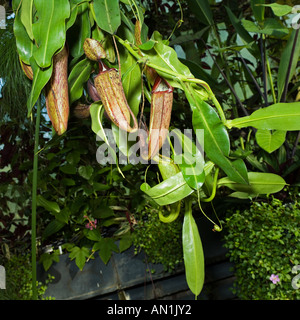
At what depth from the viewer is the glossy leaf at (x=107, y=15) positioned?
471 millimetres

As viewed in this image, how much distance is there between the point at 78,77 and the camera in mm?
524

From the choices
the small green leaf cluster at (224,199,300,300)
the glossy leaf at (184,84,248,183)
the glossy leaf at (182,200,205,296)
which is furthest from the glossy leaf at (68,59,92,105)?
the small green leaf cluster at (224,199,300,300)

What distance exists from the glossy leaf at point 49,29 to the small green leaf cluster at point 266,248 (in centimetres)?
78

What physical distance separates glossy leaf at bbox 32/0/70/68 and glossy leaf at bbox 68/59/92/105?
63 mm

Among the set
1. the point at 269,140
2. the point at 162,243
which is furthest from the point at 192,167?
the point at 162,243

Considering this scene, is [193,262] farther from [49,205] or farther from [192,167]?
[49,205]

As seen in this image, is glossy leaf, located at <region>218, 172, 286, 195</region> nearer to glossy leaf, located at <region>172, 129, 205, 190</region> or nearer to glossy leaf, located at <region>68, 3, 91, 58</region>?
glossy leaf, located at <region>172, 129, 205, 190</region>

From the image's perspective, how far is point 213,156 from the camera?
504 mm

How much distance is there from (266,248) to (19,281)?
90 cm

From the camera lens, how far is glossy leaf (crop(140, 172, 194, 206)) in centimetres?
53

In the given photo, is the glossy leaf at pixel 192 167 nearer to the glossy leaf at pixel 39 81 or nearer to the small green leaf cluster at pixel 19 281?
the glossy leaf at pixel 39 81

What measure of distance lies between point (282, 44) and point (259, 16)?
1.95ft

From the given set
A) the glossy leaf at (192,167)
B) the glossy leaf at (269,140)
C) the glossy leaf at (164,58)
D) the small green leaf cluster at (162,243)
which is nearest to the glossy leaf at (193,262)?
the glossy leaf at (192,167)

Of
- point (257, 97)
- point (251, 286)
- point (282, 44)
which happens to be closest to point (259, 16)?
point (257, 97)
